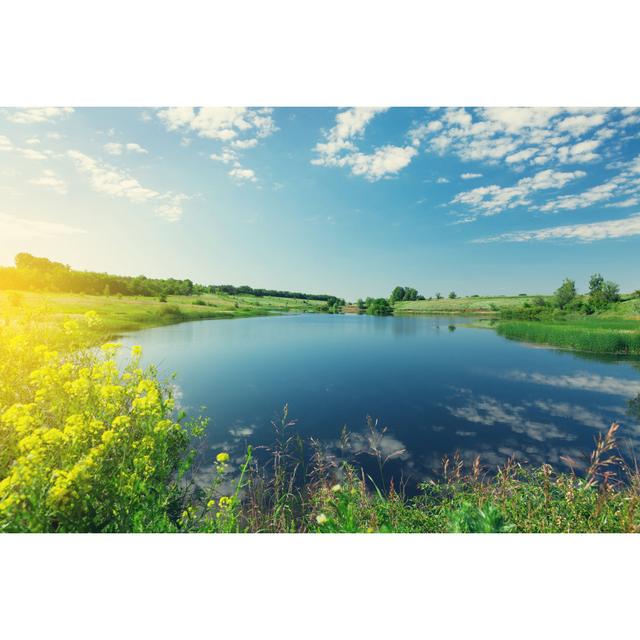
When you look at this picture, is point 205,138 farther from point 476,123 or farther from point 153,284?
point 476,123

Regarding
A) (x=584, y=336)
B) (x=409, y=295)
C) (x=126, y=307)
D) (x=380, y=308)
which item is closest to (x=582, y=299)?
(x=584, y=336)

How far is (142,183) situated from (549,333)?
18264mm

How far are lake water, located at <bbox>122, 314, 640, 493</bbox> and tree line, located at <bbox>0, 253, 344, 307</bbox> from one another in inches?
42.7

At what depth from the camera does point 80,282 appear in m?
4.98

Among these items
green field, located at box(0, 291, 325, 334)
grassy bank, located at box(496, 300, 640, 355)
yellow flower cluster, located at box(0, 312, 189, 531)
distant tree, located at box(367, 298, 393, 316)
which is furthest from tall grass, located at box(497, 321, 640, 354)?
distant tree, located at box(367, 298, 393, 316)

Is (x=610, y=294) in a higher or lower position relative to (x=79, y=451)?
higher

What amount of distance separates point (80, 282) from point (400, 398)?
22.1 ft

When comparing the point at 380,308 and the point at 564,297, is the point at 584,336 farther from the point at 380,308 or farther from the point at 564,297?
the point at 380,308

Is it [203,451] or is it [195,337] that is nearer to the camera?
[203,451]

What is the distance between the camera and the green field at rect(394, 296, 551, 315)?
34.1 m
